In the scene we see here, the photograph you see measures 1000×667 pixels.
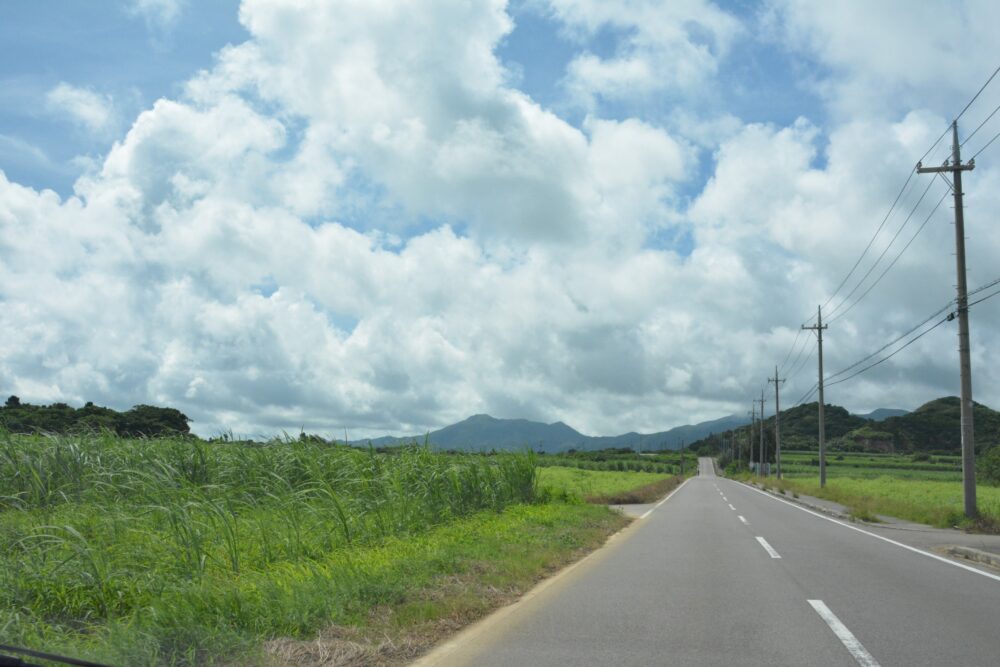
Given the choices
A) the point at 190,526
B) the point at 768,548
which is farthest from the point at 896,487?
the point at 190,526

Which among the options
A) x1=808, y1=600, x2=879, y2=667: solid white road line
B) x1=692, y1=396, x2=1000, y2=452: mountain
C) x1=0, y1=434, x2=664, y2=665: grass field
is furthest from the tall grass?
x1=692, y1=396, x2=1000, y2=452: mountain

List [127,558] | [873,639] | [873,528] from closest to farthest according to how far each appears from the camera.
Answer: [873,639] < [127,558] < [873,528]

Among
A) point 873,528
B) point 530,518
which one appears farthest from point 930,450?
point 530,518

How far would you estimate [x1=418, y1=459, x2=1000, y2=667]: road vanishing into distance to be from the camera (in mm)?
6168

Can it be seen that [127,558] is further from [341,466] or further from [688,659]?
[341,466]

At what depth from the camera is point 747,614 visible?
7.84 metres

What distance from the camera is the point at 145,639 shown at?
17.4 ft

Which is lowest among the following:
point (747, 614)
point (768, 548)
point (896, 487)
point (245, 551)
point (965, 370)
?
point (896, 487)

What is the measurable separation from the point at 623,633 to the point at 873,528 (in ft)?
56.3

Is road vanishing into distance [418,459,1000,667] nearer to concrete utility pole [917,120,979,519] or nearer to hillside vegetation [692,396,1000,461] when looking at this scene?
concrete utility pole [917,120,979,519]

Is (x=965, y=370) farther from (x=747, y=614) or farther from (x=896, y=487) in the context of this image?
(x=896, y=487)

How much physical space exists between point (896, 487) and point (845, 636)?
50.7 metres

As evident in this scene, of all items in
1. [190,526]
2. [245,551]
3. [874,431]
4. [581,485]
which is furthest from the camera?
[874,431]

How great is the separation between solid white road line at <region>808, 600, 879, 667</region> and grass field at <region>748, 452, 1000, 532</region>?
50.6ft
